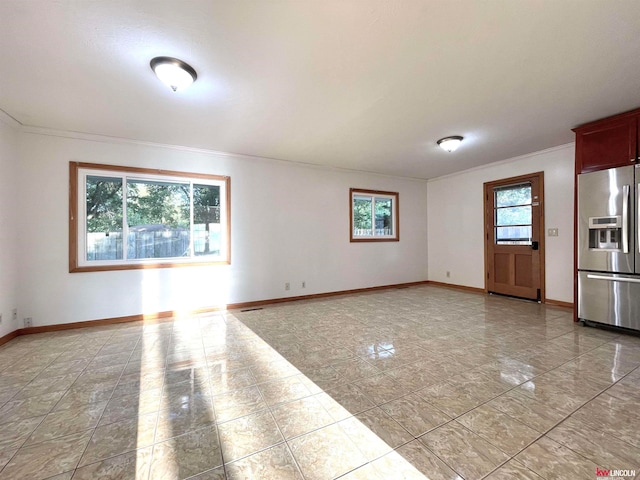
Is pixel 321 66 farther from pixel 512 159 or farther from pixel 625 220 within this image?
pixel 512 159

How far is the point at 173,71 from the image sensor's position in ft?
7.27

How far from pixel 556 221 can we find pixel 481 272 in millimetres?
1623

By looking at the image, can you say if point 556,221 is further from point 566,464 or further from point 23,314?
point 23,314

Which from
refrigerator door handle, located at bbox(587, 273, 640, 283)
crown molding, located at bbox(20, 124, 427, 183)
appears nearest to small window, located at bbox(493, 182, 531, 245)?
refrigerator door handle, located at bbox(587, 273, 640, 283)

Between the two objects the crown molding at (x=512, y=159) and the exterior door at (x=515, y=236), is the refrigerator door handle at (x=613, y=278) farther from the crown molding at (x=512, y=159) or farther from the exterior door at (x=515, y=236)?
the crown molding at (x=512, y=159)

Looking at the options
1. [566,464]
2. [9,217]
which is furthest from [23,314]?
[566,464]

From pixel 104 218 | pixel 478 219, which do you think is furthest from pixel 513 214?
pixel 104 218

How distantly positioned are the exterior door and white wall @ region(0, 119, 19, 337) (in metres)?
7.57

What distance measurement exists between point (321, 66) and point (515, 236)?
192 inches

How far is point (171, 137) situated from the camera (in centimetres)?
387

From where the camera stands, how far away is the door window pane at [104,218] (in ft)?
12.4

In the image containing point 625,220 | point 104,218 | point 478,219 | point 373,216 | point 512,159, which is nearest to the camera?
point 625,220

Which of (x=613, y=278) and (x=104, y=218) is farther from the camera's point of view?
(x=104, y=218)

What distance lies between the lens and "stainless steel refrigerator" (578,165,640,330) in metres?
3.14
